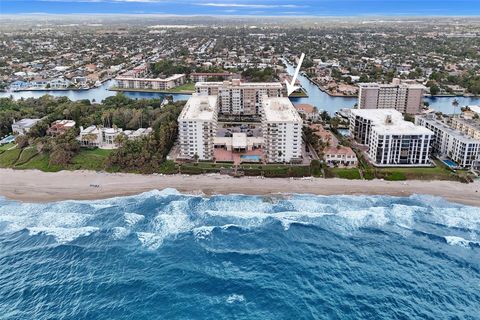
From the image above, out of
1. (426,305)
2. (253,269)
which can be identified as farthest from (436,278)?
(253,269)

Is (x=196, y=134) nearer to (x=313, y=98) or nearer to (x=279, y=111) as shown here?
(x=279, y=111)

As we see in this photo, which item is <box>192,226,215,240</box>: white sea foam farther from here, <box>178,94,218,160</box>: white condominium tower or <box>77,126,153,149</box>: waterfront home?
<box>77,126,153,149</box>: waterfront home

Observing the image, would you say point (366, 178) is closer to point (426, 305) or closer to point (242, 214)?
point (242, 214)

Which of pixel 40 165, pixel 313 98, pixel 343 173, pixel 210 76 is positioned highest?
pixel 210 76

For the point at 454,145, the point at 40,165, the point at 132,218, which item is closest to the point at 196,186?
the point at 132,218

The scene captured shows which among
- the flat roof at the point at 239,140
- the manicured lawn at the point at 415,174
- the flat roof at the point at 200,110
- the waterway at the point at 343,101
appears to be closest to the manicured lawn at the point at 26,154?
the flat roof at the point at 200,110

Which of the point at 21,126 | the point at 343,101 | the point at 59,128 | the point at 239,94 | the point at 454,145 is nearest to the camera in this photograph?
the point at 454,145

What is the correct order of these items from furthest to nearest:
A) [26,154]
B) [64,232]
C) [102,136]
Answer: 1. [102,136]
2. [26,154]
3. [64,232]

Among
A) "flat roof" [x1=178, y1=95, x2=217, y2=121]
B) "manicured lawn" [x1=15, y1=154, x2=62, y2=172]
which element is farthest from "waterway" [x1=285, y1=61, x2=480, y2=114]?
"manicured lawn" [x1=15, y1=154, x2=62, y2=172]
